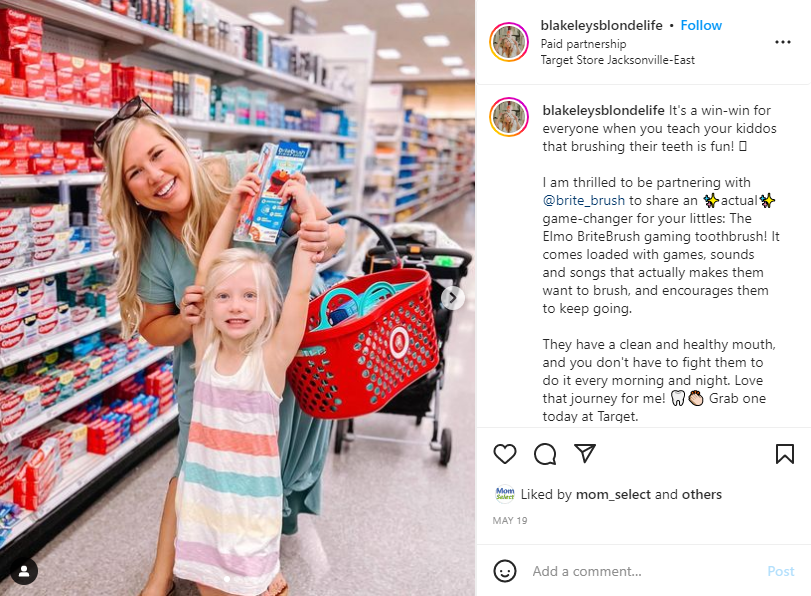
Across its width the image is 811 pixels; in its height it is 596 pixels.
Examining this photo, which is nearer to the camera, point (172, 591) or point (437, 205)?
point (172, 591)

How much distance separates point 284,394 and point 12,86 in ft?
5.00

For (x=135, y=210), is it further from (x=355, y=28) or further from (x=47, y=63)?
(x=355, y=28)

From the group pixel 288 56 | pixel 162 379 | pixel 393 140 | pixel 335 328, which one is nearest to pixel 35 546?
pixel 162 379

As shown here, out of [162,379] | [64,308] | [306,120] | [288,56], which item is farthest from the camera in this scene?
[306,120]

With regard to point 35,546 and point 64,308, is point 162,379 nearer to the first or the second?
point 64,308

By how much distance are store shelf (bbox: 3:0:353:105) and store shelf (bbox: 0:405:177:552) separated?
1.91m

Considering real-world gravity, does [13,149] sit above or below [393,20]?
below

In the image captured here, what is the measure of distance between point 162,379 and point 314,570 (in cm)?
149

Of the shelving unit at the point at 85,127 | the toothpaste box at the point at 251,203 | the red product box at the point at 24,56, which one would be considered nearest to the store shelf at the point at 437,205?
the shelving unit at the point at 85,127

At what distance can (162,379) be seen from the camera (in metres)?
3.23
